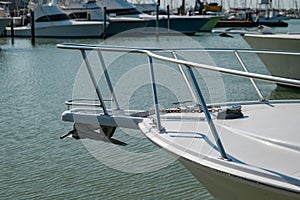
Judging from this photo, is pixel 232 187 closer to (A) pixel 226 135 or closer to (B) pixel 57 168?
(A) pixel 226 135

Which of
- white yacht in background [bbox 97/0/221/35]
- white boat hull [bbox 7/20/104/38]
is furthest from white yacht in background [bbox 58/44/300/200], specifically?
white yacht in background [bbox 97/0/221/35]

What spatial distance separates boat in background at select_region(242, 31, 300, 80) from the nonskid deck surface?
900 cm

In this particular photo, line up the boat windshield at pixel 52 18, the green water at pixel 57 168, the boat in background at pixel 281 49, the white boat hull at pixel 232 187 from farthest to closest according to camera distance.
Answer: the boat windshield at pixel 52 18
the boat in background at pixel 281 49
the green water at pixel 57 168
the white boat hull at pixel 232 187

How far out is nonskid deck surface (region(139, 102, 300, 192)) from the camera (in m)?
4.38

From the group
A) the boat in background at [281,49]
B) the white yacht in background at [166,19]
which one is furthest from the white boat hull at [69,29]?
the boat in background at [281,49]

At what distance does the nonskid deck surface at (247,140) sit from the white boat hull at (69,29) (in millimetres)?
43754

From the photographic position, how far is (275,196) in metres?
4.15

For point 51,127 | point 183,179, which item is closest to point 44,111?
point 51,127

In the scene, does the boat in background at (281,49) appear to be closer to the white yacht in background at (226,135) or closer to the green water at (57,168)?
the green water at (57,168)

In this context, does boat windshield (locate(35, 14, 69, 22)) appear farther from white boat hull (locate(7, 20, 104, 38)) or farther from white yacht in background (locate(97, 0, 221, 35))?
white yacht in background (locate(97, 0, 221, 35))

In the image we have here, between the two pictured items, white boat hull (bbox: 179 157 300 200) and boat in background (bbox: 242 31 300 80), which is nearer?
white boat hull (bbox: 179 157 300 200)

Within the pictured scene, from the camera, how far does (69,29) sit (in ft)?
163

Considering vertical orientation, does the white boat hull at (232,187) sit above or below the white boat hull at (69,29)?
above

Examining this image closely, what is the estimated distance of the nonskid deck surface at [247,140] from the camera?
438 centimetres
